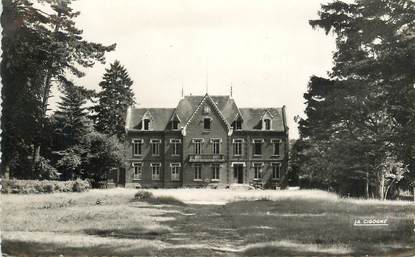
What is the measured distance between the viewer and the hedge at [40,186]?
→ 1003cm

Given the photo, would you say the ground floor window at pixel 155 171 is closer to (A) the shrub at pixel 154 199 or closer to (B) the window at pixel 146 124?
(A) the shrub at pixel 154 199

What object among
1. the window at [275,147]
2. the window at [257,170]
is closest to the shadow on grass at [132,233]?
the window at [257,170]

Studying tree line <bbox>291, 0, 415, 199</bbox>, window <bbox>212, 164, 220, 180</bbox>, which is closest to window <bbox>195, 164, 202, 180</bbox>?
window <bbox>212, 164, 220, 180</bbox>

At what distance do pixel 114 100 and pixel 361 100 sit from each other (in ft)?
21.8


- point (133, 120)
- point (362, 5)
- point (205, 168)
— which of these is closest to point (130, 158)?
point (133, 120)

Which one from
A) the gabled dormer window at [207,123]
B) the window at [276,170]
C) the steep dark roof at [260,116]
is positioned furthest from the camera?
the gabled dormer window at [207,123]

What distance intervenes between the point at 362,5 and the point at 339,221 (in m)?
5.35

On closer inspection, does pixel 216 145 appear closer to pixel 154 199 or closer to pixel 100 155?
pixel 154 199

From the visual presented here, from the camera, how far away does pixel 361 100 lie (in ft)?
42.7

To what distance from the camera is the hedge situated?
395 inches

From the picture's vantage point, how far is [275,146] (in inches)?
622

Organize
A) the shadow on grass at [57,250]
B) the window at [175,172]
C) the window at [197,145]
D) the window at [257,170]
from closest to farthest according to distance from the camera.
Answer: the shadow on grass at [57,250] → the window at [257,170] → the window at [175,172] → the window at [197,145]

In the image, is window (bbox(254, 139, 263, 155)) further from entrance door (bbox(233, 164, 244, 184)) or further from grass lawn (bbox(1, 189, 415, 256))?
grass lawn (bbox(1, 189, 415, 256))

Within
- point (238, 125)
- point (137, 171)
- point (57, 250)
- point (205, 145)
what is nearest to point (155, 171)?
point (137, 171)
